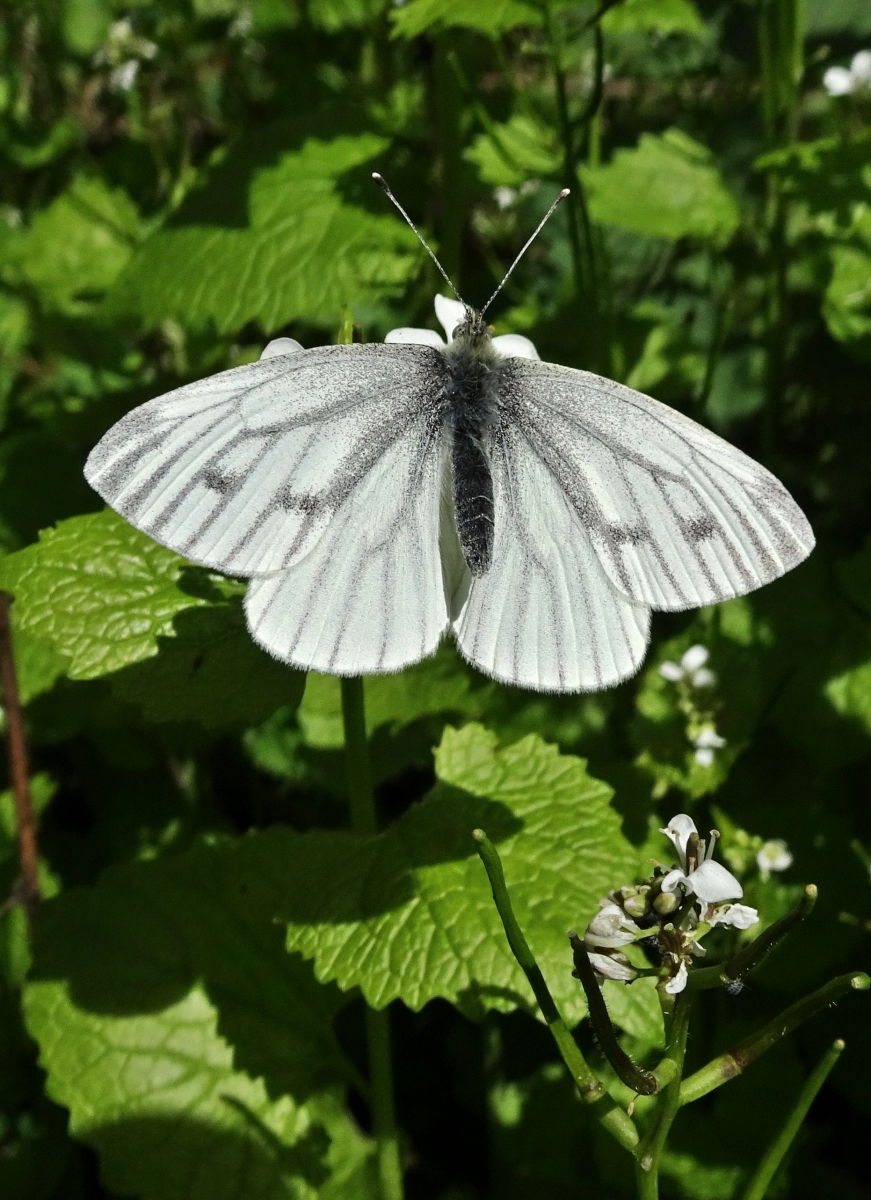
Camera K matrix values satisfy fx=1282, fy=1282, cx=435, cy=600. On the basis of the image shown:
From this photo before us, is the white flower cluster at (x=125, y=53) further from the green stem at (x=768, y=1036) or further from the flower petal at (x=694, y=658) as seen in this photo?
the green stem at (x=768, y=1036)

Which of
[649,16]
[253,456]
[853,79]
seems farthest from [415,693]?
[853,79]

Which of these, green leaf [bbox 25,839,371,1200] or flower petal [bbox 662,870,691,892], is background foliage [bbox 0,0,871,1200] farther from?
flower petal [bbox 662,870,691,892]

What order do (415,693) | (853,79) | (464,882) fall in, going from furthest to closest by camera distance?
(853,79)
(415,693)
(464,882)

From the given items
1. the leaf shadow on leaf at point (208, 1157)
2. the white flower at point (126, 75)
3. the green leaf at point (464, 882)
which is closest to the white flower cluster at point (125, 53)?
the white flower at point (126, 75)

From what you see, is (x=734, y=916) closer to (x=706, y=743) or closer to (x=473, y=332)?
(x=473, y=332)

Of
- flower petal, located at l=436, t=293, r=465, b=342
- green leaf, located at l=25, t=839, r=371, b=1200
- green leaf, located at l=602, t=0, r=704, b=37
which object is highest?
green leaf, located at l=602, t=0, r=704, b=37

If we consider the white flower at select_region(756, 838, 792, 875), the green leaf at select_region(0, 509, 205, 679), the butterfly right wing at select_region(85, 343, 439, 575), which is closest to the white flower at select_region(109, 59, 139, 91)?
the green leaf at select_region(0, 509, 205, 679)
